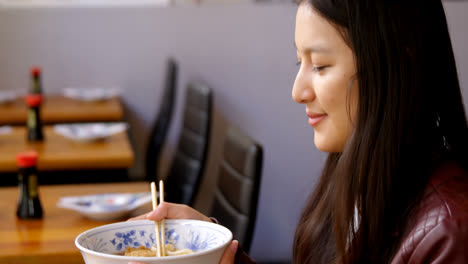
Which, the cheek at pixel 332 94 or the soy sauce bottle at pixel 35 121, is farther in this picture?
the soy sauce bottle at pixel 35 121

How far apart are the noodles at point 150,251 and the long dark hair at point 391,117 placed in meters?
0.24

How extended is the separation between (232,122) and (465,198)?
2745mm

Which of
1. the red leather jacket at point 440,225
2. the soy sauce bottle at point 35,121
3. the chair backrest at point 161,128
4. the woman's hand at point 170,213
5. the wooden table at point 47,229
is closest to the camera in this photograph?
the red leather jacket at point 440,225

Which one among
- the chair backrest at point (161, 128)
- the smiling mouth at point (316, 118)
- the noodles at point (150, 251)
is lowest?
the chair backrest at point (161, 128)

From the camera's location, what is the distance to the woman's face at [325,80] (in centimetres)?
93

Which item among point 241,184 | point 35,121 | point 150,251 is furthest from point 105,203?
point 35,121

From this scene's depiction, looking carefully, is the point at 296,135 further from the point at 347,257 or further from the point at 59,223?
the point at 347,257

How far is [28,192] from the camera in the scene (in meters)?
1.64

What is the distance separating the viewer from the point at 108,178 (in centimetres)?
283

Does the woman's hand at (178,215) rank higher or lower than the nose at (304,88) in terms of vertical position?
lower

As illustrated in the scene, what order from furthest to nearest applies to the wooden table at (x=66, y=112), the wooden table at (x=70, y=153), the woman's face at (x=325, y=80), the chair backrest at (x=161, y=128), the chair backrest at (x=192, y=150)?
the chair backrest at (x=161, y=128), the wooden table at (x=66, y=112), the chair backrest at (x=192, y=150), the wooden table at (x=70, y=153), the woman's face at (x=325, y=80)

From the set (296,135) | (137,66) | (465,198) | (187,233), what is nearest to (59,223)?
(187,233)

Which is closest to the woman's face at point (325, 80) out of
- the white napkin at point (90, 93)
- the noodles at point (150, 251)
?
the noodles at point (150, 251)

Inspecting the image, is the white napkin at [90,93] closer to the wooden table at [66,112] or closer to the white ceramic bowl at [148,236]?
the wooden table at [66,112]
